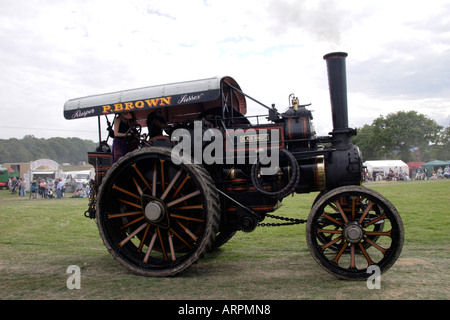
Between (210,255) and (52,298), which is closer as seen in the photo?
(52,298)

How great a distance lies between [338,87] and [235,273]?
2607mm

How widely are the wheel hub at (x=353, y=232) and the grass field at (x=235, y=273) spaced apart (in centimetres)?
43

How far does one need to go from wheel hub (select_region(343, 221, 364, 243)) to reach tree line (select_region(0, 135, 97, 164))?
307ft

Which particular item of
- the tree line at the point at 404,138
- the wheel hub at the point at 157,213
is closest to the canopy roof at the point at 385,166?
the tree line at the point at 404,138

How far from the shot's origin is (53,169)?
37.9 m

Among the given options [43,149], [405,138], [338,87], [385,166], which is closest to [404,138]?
[405,138]

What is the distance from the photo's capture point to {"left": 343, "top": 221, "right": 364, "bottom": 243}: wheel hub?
153 inches

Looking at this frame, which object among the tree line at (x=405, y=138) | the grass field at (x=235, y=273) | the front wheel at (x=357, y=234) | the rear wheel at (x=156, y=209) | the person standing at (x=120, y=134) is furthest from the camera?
the tree line at (x=405, y=138)

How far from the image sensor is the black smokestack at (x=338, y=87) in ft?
14.9

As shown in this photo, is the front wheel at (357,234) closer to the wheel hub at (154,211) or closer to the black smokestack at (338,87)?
the black smokestack at (338,87)
